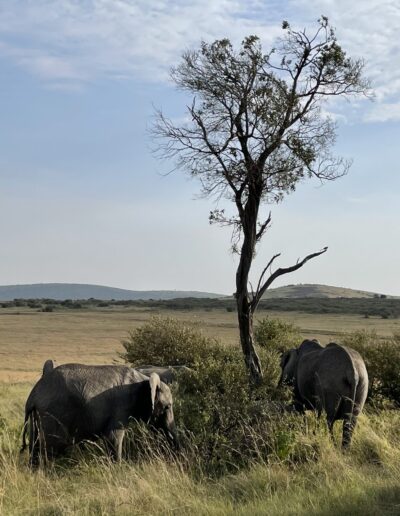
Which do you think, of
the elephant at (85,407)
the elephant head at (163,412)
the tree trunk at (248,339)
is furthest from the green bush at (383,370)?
the elephant at (85,407)

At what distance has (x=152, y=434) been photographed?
957 cm

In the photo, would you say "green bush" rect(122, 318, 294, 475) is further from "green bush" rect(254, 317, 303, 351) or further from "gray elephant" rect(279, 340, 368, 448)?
"green bush" rect(254, 317, 303, 351)

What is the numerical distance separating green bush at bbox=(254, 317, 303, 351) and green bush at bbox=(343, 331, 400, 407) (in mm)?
4526

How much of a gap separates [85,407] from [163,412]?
1.13 m

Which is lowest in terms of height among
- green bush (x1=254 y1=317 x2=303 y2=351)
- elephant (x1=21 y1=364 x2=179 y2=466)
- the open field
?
the open field

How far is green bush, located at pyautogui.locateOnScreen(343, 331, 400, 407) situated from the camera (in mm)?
16469

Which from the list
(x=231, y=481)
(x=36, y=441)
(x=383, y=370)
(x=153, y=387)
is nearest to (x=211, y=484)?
(x=231, y=481)

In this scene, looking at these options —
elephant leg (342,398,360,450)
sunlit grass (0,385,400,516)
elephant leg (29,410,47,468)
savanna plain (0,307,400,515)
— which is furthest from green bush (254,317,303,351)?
elephant leg (29,410,47,468)

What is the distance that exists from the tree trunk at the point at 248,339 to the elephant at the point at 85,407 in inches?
253

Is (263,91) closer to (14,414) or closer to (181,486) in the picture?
(14,414)

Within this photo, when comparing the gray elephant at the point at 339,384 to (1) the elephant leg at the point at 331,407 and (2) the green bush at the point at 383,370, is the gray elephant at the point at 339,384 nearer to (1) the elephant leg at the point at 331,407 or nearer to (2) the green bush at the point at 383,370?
(1) the elephant leg at the point at 331,407

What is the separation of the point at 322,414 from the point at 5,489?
17.8ft

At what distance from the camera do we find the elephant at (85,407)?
8914 millimetres

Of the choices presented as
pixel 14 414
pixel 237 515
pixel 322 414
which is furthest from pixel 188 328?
pixel 237 515
